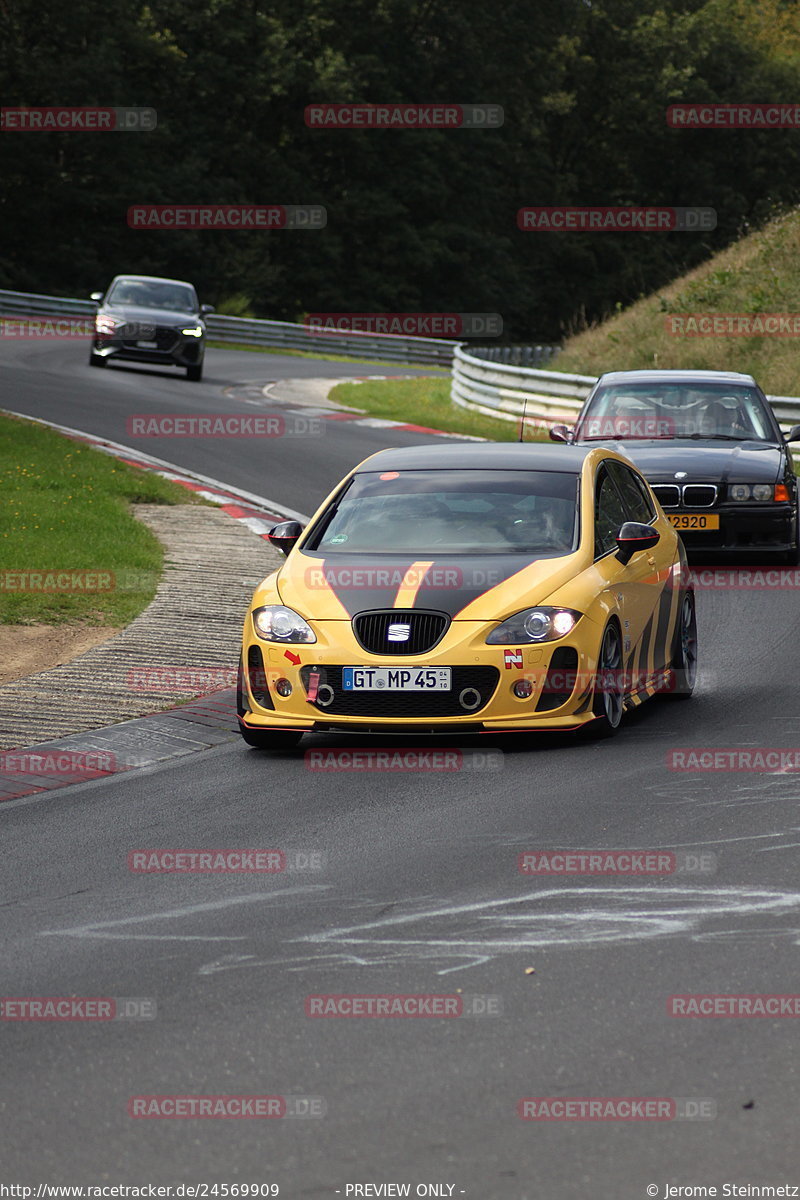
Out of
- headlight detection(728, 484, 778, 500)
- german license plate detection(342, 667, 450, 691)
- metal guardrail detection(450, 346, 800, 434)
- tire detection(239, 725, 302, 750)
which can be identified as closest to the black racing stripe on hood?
german license plate detection(342, 667, 450, 691)

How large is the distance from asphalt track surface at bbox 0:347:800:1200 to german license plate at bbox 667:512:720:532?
5263 mm

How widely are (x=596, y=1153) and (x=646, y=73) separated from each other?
79680 millimetres

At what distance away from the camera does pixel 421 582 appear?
30.0 ft

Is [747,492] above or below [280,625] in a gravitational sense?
above

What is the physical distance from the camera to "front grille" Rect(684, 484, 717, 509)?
14.9 meters

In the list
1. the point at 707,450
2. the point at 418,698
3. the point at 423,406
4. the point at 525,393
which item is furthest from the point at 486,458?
the point at 423,406

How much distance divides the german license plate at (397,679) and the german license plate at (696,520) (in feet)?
21.2

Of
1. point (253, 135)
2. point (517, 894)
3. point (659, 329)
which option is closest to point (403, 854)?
point (517, 894)

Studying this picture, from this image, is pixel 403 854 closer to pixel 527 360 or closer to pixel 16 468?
pixel 16 468

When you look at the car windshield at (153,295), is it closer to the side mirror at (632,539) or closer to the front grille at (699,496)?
the front grille at (699,496)

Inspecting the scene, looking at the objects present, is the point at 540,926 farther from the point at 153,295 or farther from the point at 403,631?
the point at 153,295

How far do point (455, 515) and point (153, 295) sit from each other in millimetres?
26140

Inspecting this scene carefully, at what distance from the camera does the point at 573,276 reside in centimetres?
7862

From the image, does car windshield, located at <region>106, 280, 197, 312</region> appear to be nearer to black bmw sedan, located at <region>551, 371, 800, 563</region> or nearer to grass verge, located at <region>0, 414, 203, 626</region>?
grass verge, located at <region>0, 414, 203, 626</region>
